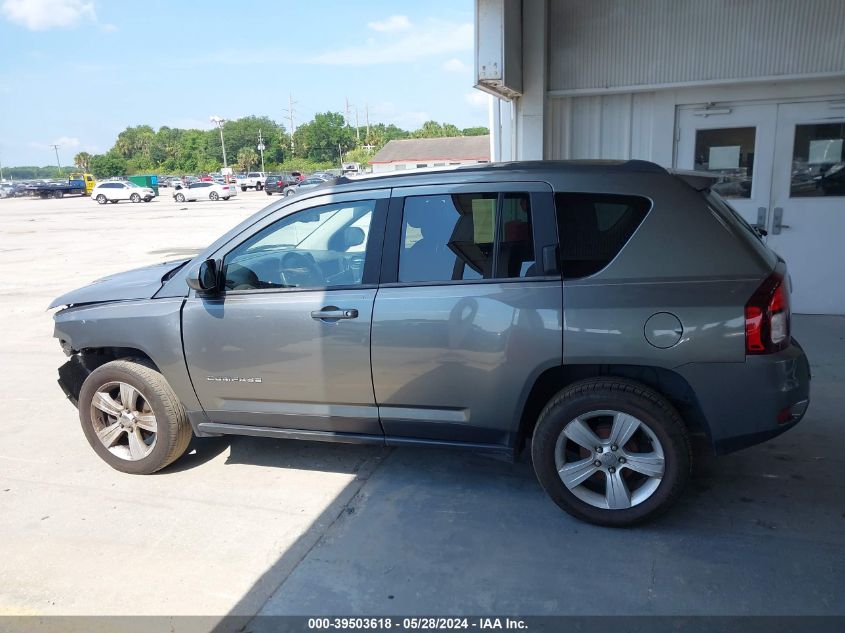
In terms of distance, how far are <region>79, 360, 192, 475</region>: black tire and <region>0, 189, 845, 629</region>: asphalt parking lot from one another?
11 cm

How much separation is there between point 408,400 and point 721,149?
225 inches

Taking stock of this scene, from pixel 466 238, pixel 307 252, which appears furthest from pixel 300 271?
pixel 466 238

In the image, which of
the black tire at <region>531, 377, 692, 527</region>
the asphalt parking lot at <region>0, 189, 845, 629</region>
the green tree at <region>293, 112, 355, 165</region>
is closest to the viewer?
the asphalt parking lot at <region>0, 189, 845, 629</region>

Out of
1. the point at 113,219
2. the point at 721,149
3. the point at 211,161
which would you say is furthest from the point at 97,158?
the point at 721,149

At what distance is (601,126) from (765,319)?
17.8 feet

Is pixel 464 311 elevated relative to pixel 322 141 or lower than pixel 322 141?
lower

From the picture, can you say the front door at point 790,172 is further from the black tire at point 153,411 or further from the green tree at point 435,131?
the green tree at point 435,131

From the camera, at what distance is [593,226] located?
3.33 meters

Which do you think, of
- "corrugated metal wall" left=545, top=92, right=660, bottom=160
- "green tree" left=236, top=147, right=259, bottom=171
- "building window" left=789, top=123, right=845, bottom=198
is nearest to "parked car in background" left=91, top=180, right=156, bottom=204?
"corrugated metal wall" left=545, top=92, right=660, bottom=160

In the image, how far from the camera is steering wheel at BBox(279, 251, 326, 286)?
149 inches

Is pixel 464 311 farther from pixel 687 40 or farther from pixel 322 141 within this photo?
pixel 322 141

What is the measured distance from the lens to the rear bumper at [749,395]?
10.1 feet

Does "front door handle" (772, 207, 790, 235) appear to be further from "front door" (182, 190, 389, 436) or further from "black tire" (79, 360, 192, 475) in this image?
"black tire" (79, 360, 192, 475)

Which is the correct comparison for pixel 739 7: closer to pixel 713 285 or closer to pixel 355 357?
pixel 713 285
